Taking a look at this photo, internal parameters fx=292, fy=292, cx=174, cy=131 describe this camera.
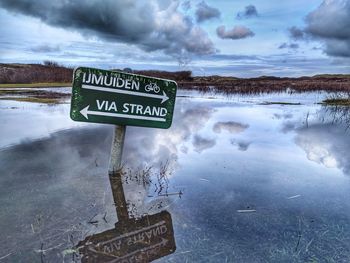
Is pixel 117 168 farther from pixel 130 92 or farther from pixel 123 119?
pixel 130 92

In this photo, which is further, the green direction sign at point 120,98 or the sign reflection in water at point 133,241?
the green direction sign at point 120,98

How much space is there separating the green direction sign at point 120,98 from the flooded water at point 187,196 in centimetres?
97

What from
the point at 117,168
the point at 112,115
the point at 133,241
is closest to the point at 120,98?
the point at 112,115

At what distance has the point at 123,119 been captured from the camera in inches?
178

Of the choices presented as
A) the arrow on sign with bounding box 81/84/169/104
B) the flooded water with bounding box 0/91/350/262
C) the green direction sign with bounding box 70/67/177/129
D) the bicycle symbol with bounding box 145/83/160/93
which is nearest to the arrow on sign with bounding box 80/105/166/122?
the green direction sign with bounding box 70/67/177/129

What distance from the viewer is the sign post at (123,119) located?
2828 millimetres

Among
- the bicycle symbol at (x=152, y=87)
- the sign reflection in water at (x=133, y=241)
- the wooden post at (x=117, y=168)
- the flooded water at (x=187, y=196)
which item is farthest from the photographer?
the bicycle symbol at (x=152, y=87)

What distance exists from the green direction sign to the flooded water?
0.97 meters

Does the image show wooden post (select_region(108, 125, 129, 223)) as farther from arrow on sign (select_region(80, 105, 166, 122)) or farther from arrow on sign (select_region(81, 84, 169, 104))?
arrow on sign (select_region(81, 84, 169, 104))

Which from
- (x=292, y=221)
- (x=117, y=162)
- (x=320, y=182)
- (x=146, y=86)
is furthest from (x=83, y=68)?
(x=320, y=182)

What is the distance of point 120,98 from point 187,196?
1.76 metres

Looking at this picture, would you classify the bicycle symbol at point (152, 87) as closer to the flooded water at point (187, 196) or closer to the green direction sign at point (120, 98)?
the green direction sign at point (120, 98)

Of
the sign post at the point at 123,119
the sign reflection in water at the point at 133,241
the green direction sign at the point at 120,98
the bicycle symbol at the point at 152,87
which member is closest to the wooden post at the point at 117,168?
the sign post at the point at 123,119

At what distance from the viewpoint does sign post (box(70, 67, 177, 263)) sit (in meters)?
2.83
